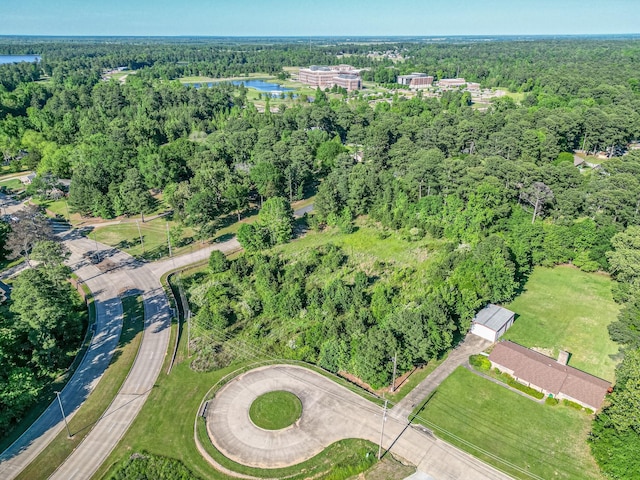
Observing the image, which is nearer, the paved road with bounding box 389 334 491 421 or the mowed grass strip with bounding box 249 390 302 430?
the mowed grass strip with bounding box 249 390 302 430

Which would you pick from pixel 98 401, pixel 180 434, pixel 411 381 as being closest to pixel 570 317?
pixel 411 381

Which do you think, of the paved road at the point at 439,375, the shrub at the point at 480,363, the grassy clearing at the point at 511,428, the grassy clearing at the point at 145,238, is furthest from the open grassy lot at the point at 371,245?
the grassy clearing at the point at 511,428

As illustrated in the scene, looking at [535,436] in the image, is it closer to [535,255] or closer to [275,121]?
[535,255]

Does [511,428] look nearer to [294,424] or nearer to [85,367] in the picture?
[294,424]

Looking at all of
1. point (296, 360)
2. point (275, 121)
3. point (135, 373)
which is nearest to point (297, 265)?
point (296, 360)

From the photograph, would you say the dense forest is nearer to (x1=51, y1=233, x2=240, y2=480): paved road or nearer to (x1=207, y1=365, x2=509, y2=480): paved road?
(x1=207, y1=365, x2=509, y2=480): paved road

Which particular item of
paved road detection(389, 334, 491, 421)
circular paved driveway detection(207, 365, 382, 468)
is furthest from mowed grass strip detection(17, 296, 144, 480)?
paved road detection(389, 334, 491, 421)
